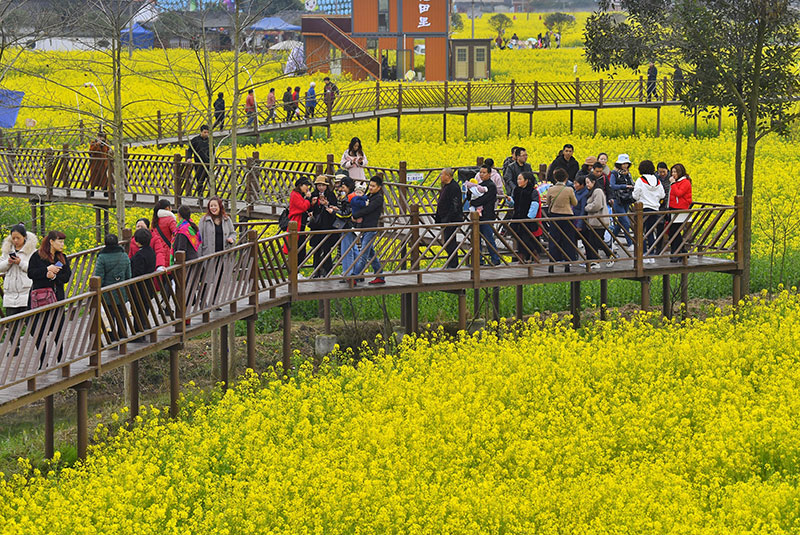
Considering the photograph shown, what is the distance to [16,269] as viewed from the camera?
52.7 ft

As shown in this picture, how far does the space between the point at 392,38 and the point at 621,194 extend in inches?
1665

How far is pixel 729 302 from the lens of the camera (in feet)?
83.8

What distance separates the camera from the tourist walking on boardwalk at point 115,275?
16312mm

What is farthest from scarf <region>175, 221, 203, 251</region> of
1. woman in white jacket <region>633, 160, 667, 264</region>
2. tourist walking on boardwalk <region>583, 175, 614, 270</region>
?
woman in white jacket <region>633, 160, 667, 264</region>

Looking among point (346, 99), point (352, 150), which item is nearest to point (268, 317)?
point (352, 150)

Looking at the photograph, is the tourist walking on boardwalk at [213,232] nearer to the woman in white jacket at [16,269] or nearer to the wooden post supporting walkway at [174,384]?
the wooden post supporting walkway at [174,384]

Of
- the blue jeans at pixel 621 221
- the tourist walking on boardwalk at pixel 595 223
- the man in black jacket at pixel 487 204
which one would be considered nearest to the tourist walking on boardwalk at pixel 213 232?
the man in black jacket at pixel 487 204

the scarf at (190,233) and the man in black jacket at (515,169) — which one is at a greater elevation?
the man in black jacket at (515,169)

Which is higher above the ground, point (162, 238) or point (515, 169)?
point (515, 169)

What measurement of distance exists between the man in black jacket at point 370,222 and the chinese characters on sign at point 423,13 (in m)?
43.0

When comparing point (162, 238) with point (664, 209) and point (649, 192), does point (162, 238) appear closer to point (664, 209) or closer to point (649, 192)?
point (649, 192)

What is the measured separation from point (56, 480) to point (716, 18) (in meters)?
14.8

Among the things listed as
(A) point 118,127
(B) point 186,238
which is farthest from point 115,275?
(A) point 118,127

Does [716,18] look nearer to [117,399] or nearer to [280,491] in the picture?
[117,399]
